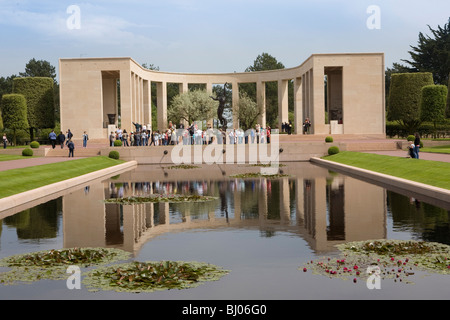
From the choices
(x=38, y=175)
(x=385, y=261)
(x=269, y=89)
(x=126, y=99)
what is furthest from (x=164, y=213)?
(x=269, y=89)

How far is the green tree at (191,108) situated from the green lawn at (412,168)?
39.2m

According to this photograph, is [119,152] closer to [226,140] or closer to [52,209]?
[226,140]

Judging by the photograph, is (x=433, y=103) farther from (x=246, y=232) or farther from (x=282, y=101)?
(x=246, y=232)

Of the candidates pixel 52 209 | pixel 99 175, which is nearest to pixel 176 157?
pixel 99 175

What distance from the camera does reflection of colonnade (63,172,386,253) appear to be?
9.55 metres

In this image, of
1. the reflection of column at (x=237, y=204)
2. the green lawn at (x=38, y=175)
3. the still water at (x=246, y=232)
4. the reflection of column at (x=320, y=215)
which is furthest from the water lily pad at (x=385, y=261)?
the green lawn at (x=38, y=175)

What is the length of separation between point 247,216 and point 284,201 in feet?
8.47

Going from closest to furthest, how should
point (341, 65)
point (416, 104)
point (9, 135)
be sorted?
point (341, 65)
point (416, 104)
point (9, 135)

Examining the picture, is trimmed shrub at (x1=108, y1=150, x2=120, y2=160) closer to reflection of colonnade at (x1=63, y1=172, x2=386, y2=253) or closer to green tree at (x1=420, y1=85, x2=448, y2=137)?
reflection of colonnade at (x1=63, y1=172, x2=386, y2=253)

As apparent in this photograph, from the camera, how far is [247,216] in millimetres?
11773

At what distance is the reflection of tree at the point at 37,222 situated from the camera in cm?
998

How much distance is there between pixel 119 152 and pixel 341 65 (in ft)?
82.7

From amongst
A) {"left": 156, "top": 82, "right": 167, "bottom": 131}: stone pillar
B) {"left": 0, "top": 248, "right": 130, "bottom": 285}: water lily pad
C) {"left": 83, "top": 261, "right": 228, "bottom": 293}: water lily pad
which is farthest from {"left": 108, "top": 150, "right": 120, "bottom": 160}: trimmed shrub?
{"left": 156, "top": 82, "right": 167, "bottom": 131}: stone pillar

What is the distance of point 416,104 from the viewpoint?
55188 mm
